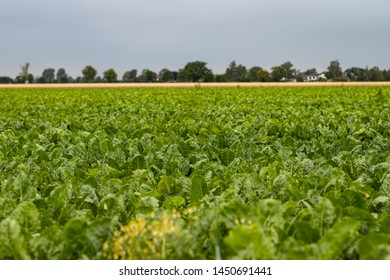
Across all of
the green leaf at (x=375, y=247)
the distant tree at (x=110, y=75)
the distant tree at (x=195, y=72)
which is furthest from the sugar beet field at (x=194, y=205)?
the distant tree at (x=110, y=75)

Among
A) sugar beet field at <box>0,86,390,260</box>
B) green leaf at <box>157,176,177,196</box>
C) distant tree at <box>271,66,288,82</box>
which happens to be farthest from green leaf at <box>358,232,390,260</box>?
distant tree at <box>271,66,288,82</box>

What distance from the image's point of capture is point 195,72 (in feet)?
384

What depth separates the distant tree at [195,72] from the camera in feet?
378

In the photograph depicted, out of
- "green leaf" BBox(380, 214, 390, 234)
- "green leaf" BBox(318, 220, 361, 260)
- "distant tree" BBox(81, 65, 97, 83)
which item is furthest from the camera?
"distant tree" BBox(81, 65, 97, 83)

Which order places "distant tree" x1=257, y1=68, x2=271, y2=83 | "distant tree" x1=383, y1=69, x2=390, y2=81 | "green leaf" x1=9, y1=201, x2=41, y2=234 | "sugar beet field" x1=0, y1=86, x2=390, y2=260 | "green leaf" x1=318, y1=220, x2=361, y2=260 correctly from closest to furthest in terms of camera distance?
1. "green leaf" x1=318, y1=220, x2=361, y2=260
2. "sugar beet field" x1=0, y1=86, x2=390, y2=260
3. "green leaf" x1=9, y1=201, x2=41, y2=234
4. "distant tree" x1=257, y1=68, x2=271, y2=83
5. "distant tree" x1=383, y1=69, x2=390, y2=81

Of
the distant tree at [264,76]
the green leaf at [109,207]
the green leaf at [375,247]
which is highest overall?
the distant tree at [264,76]

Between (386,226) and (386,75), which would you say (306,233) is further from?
(386,75)

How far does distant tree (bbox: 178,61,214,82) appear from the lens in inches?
4533

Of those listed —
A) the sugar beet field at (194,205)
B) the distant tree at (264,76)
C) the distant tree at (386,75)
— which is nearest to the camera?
the sugar beet field at (194,205)

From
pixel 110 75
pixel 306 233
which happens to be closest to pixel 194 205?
pixel 306 233

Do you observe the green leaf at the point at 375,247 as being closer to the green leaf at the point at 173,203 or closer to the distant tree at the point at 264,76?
the green leaf at the point at 173,203

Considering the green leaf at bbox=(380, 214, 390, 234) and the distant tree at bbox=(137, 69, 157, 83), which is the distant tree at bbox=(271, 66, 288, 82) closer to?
the distant tree at bbox=(137, 69, 157, 83)
